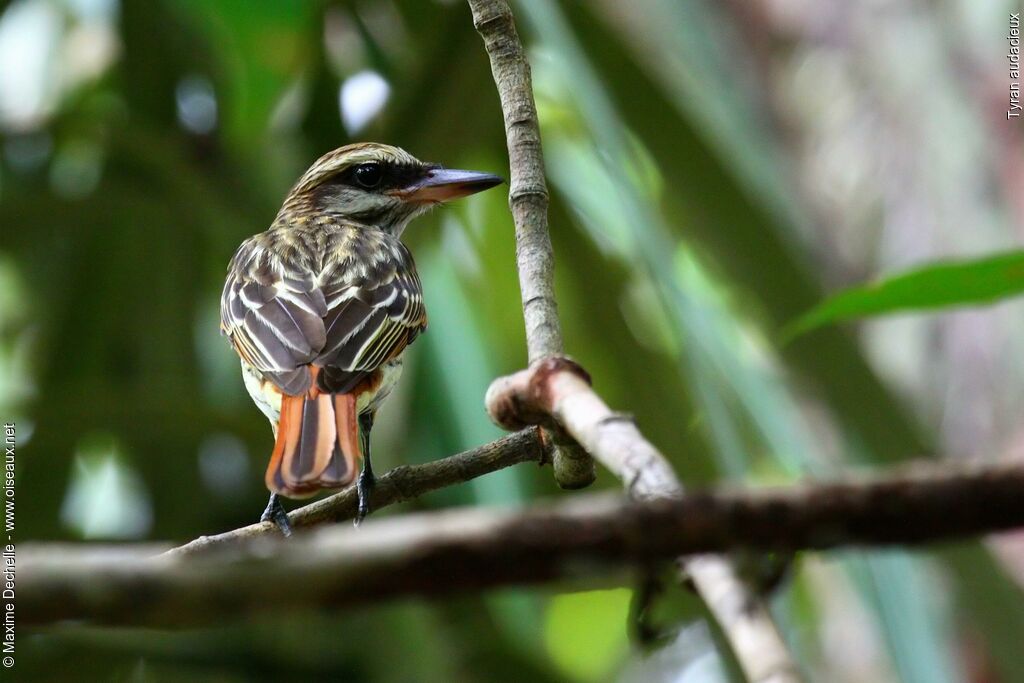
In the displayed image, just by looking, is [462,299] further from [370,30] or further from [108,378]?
[108,378]

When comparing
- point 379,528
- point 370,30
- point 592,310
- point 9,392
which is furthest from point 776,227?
point 9,392

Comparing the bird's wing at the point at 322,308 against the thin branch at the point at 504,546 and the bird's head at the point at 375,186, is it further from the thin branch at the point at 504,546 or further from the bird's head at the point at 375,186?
the thin branch at the point at 504,546

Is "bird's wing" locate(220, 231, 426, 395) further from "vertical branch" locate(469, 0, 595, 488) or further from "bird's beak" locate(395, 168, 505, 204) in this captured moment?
"vertical branch" locate(469, 0, 595, 488)

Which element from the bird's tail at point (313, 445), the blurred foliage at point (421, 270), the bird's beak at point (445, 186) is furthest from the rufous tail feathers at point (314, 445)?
the bird's beak at point (445, 186)

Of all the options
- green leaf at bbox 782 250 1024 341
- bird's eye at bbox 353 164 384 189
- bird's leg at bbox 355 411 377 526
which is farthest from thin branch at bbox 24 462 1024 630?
bird's eye at bbox 353 164 384 189

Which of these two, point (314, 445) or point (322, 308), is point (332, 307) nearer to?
point (322, 308)
